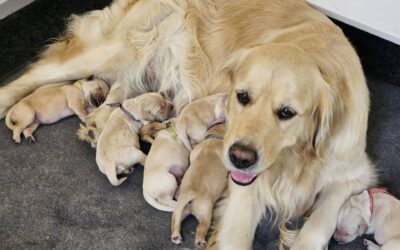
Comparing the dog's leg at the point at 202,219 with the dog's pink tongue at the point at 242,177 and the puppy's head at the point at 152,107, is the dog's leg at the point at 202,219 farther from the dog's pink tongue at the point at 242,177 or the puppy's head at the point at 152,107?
the puppy's head at the point at 152,107

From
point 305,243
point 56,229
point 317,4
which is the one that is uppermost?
point 317,4

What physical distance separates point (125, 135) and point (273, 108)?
29.5 inches

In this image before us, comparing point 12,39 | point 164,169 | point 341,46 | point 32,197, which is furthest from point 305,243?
point 12,39

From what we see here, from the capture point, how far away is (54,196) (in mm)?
2359

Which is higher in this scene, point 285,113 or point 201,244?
point 285,113

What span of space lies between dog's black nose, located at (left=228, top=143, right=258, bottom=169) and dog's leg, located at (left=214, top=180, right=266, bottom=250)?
33cm

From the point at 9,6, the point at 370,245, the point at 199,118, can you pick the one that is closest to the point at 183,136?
the point at 199,118

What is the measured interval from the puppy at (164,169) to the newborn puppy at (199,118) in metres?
0.04

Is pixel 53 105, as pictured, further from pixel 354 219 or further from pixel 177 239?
pixel 354 219

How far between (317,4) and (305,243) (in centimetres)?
119

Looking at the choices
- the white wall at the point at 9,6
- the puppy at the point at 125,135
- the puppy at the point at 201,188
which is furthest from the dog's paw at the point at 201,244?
the white wall at the point at 9,6

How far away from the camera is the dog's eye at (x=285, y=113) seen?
6.14 feet

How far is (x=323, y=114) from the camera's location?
193cm

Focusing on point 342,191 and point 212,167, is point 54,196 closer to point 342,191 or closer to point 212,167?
point 212,167
